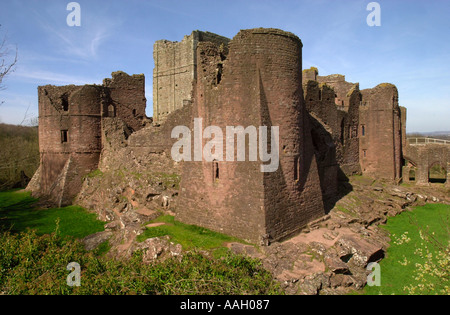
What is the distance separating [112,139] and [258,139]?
12.6 m

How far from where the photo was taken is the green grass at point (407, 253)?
29.3ft

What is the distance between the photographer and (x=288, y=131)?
38.9ft

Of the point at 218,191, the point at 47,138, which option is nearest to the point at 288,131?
the point at 218,191

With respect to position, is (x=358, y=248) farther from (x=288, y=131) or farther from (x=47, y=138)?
(x=47, y=138)

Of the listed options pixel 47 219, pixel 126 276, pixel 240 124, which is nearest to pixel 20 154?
pixel 47 219

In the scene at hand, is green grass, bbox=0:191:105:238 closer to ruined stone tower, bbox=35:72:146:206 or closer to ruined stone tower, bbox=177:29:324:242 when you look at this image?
ruined stone tower, bbox=35:72:146:206

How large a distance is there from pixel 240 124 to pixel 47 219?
12.8 meters

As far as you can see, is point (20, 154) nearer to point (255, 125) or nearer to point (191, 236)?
point (191, 236)

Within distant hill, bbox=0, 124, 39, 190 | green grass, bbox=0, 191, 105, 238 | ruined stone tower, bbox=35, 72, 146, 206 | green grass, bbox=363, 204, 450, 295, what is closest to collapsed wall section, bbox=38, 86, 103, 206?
ruined stone tower, bbox=35, 72, 146, 206

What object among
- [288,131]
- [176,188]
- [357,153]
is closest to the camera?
[288,131]

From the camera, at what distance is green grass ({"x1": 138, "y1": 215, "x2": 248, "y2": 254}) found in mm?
10594

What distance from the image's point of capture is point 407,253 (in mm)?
12023

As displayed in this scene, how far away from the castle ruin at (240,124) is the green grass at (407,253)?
328 cm
